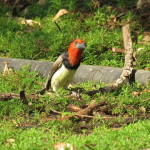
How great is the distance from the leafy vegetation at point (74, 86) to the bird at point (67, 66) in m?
0.31

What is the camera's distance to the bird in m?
6.79

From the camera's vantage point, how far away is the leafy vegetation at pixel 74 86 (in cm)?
485

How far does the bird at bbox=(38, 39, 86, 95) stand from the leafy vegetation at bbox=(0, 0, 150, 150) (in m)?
0.31

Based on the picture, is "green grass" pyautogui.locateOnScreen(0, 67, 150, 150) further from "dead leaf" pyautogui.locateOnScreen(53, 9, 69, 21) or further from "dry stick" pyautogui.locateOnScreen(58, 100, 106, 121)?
"dead leaf" pyautogui.locateOnScreen(53, 9, 69, 21)

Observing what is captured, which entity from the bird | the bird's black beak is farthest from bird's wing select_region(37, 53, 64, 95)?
the bird's black beak

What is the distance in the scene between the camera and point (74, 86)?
763 centimetres

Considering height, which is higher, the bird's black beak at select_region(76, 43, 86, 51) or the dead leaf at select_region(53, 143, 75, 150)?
the bird's black beak at select_region(76, 43, 86, 51)

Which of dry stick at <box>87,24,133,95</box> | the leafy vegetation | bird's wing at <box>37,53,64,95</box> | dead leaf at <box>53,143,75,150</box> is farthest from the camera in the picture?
bird's wing at <box>37,53,64,95</box>

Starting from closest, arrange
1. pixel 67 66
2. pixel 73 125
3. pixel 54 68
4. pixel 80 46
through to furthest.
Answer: pixel 73 125 → pixel 80 46 → pixel 67 66 → pixel 54 68

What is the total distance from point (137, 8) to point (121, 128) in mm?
5925

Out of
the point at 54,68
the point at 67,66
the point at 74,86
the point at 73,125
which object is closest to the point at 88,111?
the point at 73,125

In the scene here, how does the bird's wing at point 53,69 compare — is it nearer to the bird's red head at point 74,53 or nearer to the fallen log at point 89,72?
the bird's red head at point 74,53

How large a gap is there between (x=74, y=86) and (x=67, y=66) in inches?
33.6

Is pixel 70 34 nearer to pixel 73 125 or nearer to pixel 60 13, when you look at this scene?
pixel 60 13
